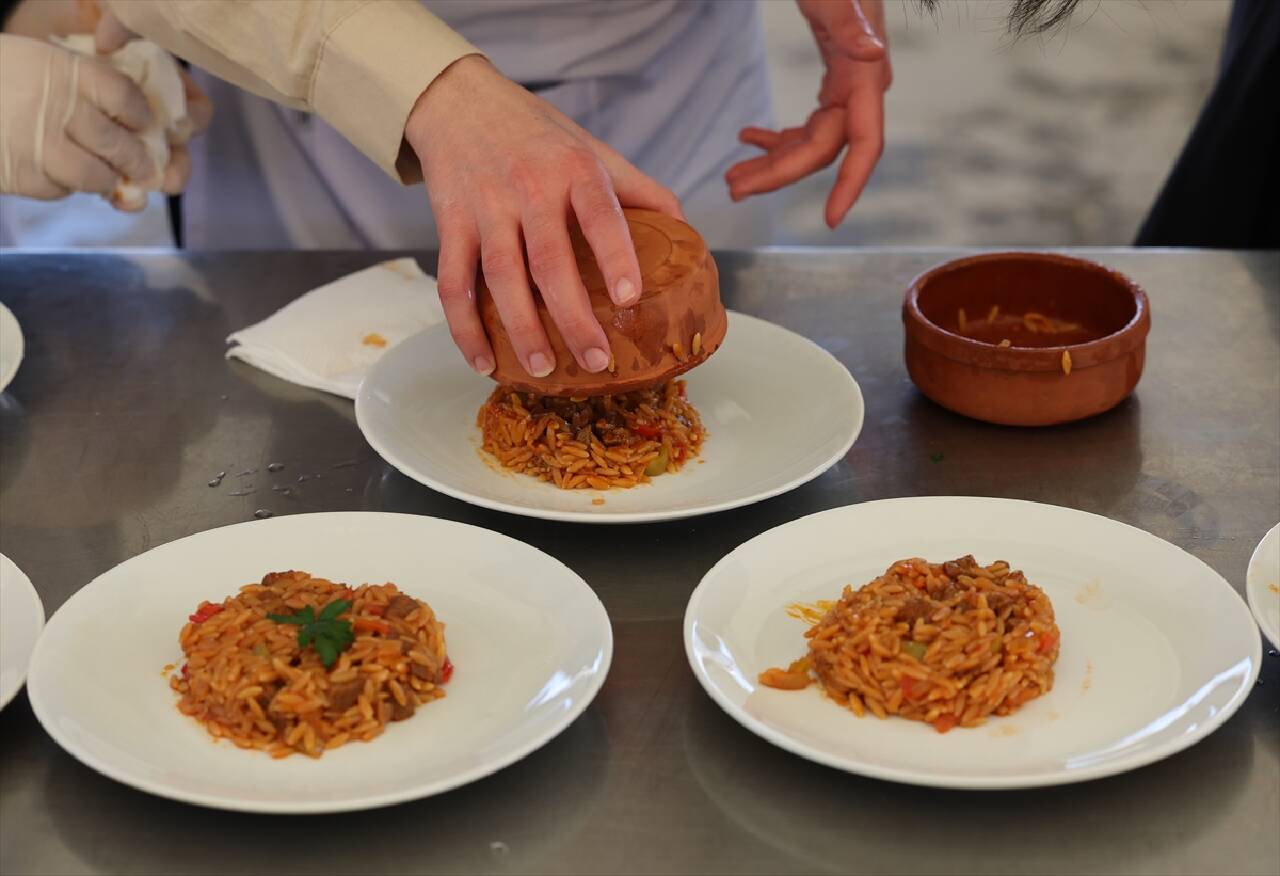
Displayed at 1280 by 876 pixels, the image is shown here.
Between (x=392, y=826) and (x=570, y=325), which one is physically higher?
(x=570, y=325)

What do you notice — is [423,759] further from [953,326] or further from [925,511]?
[953,326]

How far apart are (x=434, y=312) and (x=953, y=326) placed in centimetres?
79

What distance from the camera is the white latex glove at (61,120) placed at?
2.11 m

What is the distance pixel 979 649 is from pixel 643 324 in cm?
54

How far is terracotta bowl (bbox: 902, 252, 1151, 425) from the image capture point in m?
1.82

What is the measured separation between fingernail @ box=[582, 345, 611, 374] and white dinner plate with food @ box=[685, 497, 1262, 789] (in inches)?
10.4

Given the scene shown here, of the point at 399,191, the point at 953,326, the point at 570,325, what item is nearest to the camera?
the point at 570,325

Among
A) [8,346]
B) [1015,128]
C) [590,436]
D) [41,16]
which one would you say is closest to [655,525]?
[590,436]

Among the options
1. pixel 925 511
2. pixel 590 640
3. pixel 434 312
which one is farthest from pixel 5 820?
pixel 434 312

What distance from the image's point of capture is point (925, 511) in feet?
5.10

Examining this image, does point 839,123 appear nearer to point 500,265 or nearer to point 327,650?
point 500,265

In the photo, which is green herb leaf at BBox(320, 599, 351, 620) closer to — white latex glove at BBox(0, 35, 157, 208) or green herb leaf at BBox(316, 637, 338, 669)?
green herb leaf at BBox(316, 637, 338, 669)

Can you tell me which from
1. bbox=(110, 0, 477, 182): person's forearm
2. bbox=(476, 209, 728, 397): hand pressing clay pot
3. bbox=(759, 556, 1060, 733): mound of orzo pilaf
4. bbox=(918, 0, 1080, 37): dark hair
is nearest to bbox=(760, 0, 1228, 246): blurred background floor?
bbox=(110, 0, 477, 182): person's forearm

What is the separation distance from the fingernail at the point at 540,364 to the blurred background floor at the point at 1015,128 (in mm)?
3294
